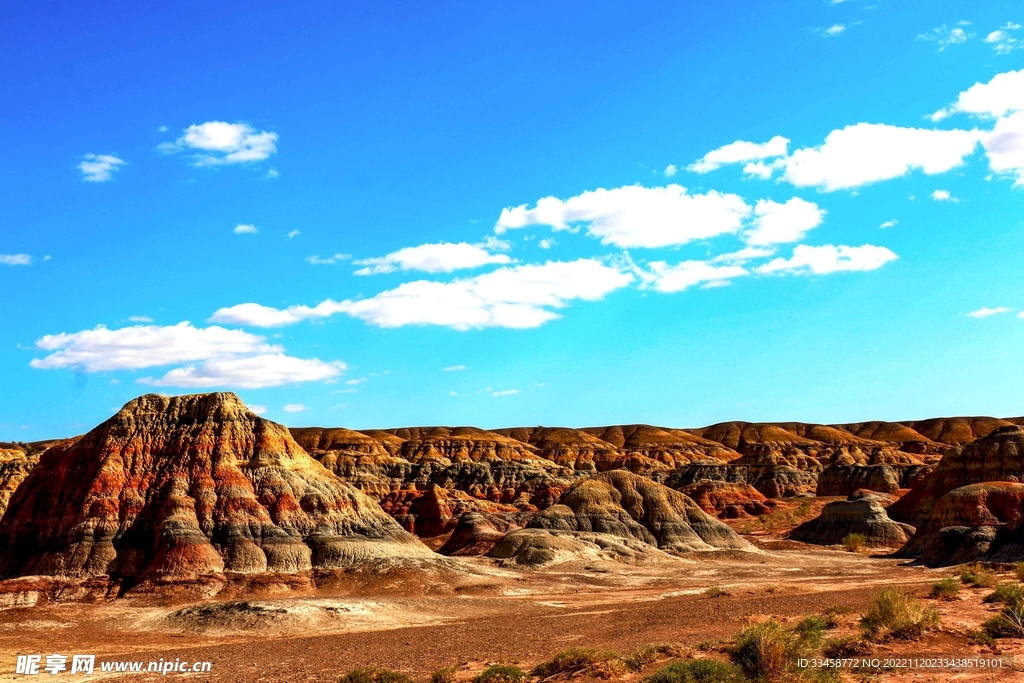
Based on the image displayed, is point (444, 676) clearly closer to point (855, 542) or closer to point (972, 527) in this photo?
point (972, 527)

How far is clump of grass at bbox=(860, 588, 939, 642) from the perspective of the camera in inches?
934

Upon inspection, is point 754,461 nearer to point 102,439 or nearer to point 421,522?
point 421,522

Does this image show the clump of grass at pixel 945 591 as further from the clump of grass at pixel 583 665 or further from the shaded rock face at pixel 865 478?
the shaded rock face at pixel 865 478

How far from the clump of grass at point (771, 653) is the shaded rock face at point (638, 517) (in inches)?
2363

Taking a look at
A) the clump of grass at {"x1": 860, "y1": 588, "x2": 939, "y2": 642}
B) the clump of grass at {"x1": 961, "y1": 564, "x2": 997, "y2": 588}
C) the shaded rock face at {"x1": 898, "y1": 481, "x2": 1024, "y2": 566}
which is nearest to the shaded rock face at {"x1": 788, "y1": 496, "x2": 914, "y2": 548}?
the shaded rock face at {"x1": 898, "y1": 481, "x2": 1024, "y2": 566}

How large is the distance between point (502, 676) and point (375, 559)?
35.4 meters

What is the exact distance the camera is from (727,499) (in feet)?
409

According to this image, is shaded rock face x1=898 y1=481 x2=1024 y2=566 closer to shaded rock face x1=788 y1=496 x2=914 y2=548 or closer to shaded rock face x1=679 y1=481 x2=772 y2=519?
shaded rock face x1=788 y1=496 x2=914 y2=548

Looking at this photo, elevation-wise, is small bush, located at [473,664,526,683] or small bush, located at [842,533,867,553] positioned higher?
small bush, located at [473,664,526,683]

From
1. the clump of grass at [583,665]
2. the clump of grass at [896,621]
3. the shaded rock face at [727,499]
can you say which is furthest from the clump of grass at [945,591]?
the shaded rock face at [727,499]

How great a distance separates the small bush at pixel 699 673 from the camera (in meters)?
19.3

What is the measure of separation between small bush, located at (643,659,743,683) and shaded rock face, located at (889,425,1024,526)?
271 ft

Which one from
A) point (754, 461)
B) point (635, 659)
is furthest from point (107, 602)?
point (754, 461)

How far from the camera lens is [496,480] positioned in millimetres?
127125
